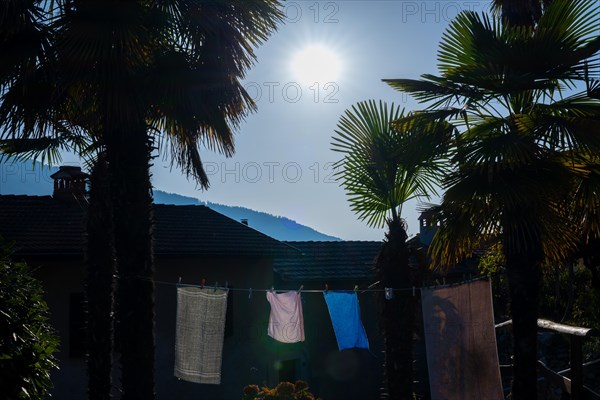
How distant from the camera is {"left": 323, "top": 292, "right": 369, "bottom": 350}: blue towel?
38.2ft

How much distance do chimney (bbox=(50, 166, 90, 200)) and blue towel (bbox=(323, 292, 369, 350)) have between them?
26.9 feet

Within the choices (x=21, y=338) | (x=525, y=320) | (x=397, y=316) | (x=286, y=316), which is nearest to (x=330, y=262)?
(x=286, y=316)

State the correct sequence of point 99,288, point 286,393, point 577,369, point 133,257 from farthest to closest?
point 99,288 < point 286,393 < point 133,257 < point 577,369

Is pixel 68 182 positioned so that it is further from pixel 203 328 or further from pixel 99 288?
pixel 203 328

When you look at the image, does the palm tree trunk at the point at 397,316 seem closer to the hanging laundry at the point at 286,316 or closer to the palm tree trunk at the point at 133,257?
the hanging laundry at the point at 286,316

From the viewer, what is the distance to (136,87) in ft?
28.5

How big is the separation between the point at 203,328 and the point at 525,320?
5.13 m

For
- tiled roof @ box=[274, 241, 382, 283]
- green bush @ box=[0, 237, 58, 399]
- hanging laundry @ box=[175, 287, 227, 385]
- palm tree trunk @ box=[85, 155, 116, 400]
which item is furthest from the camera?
tiled roof @ box=[274, 241, 382, 283]

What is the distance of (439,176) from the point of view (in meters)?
8.84

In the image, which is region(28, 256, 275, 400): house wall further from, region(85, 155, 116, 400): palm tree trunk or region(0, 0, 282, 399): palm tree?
region(0, 0, 282, 399): palm tree

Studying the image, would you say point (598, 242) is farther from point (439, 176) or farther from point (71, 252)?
point (71, 252)

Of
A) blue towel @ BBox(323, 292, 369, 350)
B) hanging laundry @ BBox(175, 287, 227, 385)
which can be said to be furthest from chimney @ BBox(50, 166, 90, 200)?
blue towel @ BBox(323, 292, 369, 350)

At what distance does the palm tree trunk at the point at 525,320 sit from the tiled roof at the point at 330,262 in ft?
36.5

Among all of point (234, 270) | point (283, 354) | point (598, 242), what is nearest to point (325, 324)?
point (283, 354)
